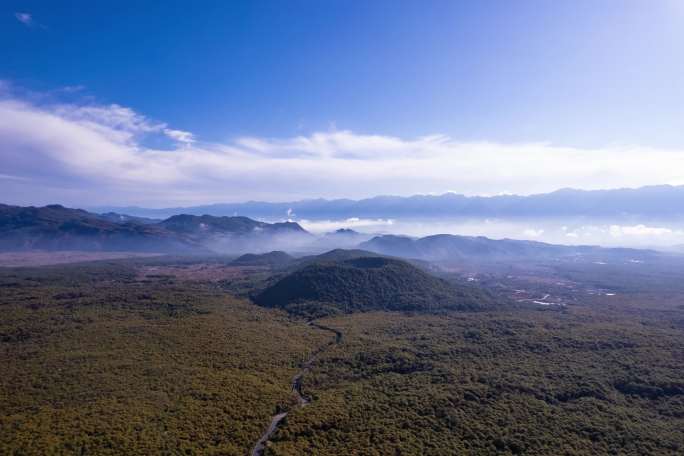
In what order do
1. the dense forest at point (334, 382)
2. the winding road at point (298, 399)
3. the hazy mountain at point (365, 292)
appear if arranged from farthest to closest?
1. the hazy mountain at point (365, 292)
2. the dense forest at point (334, 382)
3. the winding road at point (298, 399)

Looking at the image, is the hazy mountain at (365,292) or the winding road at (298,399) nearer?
the winding road at (298,399)

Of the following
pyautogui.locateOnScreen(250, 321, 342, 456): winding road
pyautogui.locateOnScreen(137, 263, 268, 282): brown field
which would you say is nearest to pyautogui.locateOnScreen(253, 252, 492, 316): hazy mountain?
pyautogui.locateOnScreen(250, 321, 342, 456): winding road

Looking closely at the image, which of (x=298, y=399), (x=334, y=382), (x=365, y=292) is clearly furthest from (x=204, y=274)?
(x=298, y=399)

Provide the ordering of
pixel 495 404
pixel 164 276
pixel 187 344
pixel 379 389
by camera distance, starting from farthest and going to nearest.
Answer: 1. pixel 164 276
2. pixel 187 344
3. pixel 379 389
4. pixel 495 404

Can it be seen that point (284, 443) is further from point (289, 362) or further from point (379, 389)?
point (289, 362)

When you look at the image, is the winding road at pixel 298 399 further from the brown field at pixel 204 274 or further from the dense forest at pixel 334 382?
the brown field at pixel 204 274

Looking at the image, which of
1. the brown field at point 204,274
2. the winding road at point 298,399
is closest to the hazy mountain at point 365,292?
the winding road at point 298,399

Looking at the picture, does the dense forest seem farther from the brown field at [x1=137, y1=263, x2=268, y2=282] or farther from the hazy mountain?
the brown field at [x1=137, y1=263, x2=268, y2=282]

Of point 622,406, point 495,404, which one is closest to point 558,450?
point 495,404
